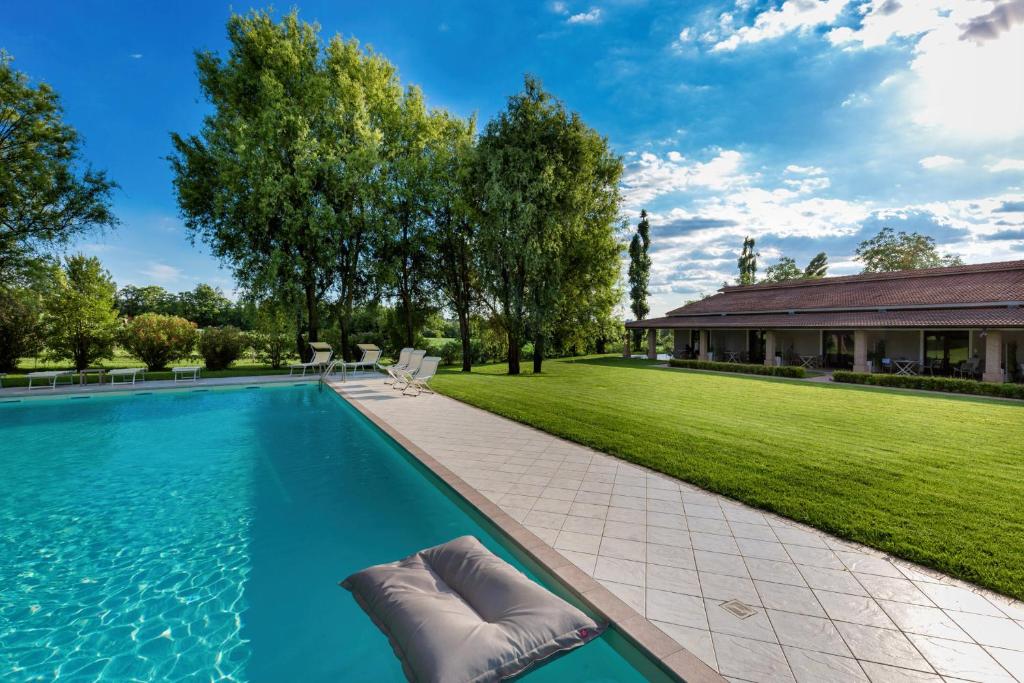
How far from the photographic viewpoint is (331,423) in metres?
9.32

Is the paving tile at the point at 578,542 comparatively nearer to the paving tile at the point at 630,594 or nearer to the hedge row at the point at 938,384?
the paving tile at the point at 630,594

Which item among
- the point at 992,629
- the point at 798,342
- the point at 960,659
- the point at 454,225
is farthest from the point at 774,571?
the point at 798,342

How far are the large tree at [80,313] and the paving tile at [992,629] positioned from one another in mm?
22540

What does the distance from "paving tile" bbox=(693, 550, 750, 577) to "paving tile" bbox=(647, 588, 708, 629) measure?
453mm

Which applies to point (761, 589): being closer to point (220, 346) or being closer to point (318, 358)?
point (318, 358)

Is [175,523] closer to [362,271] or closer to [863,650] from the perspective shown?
[863,650]

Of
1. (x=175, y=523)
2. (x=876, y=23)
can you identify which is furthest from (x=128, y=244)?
(x=876, y=23)

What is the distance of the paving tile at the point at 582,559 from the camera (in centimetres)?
309

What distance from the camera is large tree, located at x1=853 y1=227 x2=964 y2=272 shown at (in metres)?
40.0

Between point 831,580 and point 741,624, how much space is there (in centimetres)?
98

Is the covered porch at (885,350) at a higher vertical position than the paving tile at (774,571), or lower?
higher

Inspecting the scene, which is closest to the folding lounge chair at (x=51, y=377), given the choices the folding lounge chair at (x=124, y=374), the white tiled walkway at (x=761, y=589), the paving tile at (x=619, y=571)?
the folding lounge chair at (x=124, y=374)

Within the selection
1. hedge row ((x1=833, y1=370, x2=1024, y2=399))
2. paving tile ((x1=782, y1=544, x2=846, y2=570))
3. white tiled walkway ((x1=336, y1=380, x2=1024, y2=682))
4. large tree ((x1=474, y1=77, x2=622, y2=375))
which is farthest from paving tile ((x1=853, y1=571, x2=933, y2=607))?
hedge row ((x1=833, y1=370, x2=1024, y2=399))

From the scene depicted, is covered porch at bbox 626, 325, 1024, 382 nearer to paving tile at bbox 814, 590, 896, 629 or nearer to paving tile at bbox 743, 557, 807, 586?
paving tile at bbox 743, 557, 807, 586
